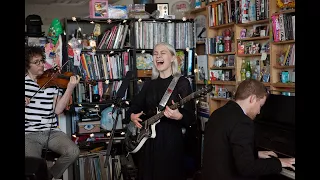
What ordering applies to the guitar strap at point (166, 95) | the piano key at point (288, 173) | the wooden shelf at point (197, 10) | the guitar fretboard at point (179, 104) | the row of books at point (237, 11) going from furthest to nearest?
the wooden shelf at point (197, 10)
the row of books at point (237, 11)
the guitar strap at point (166, 95)
the guitar fretboard at point (179, 104)
the piano key at point (288, 173)

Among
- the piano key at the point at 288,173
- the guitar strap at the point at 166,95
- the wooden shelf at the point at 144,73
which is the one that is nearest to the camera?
the piano key at the point at 288,173

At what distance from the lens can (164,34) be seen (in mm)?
4477

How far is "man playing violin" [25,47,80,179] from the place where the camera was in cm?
302

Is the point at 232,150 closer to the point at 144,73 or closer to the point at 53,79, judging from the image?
the point at 53,79

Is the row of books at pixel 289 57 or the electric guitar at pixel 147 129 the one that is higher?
the row of books at pixel 289 57

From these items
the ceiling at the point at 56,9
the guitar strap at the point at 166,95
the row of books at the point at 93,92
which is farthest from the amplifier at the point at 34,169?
the ceiling at the point at 56,9

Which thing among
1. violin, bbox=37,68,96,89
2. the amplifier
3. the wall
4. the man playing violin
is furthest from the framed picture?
the amplifier

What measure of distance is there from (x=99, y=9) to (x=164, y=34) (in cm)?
81

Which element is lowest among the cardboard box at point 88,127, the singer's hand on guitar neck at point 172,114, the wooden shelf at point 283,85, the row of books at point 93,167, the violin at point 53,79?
the row of books at point 93,167

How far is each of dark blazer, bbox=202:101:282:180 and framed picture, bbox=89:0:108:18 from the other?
2480 millimetres

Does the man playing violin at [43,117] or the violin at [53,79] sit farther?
the violin at [53,79]

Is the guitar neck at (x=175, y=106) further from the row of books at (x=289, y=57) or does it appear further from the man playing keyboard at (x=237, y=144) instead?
the row of books at (x=289, y=57)

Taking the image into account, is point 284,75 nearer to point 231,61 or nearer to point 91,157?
point 231,61

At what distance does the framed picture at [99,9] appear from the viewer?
165 inches
